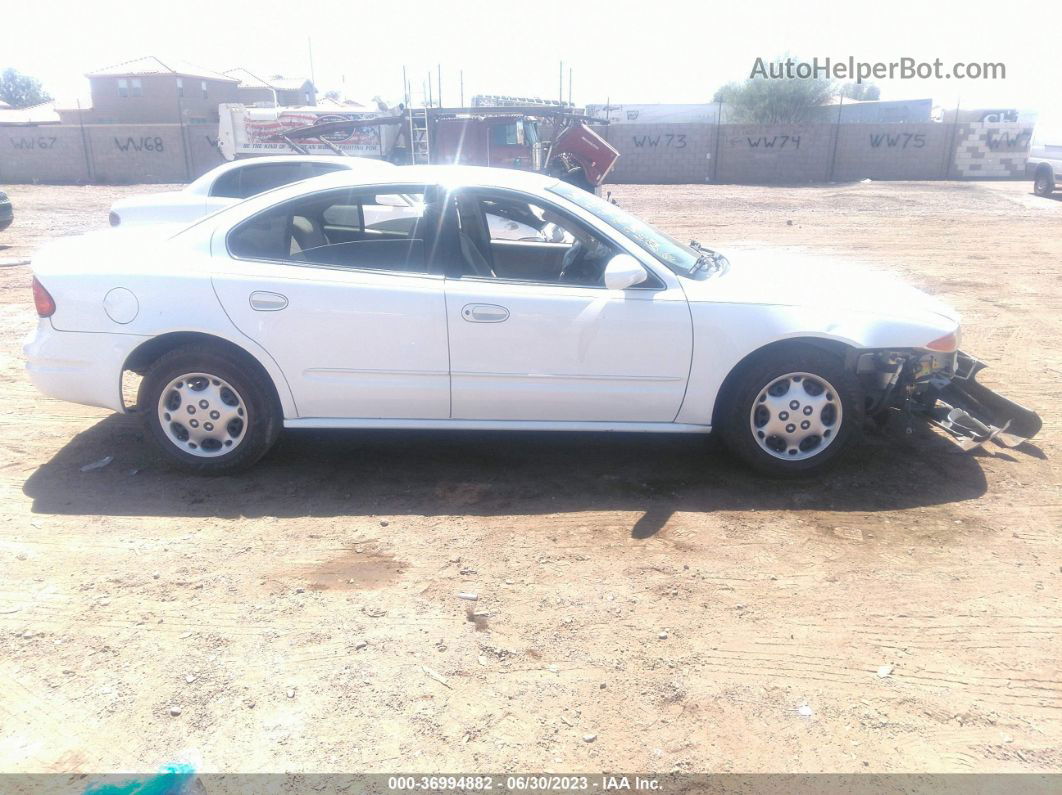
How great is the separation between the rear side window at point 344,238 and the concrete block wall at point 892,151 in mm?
30790

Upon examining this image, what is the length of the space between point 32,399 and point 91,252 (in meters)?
1.99

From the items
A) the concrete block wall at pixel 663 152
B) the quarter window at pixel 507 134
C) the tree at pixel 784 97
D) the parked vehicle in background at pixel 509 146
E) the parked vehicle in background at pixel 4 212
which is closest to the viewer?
the parked vehicle in background at pixel 4 212

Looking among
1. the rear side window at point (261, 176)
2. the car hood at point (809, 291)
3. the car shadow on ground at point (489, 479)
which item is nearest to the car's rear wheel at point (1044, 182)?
the rear side window at point (261, 176)

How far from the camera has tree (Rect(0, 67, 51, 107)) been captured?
74.1m

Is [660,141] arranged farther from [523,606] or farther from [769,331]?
[523,606]

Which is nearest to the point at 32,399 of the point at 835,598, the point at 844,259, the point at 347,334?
the point at 347,334

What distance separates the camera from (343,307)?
459 centimetres

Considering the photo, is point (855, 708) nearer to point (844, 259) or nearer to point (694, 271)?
point (694, 271)

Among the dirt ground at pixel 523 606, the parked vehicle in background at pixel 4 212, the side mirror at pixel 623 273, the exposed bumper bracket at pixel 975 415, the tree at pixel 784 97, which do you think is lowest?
the dirt ground at pixel 523 606

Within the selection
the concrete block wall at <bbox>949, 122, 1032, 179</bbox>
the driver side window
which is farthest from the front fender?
the concrete block wall at <bbox>949, 122, 1032, 179</bbox>

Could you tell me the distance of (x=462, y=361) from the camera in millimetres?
Result: 4629

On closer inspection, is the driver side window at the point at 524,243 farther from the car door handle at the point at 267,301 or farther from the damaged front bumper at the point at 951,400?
the damaged front bumper at the point at 951,400

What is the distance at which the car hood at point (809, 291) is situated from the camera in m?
4.62

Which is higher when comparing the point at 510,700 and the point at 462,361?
the point at 462,361
